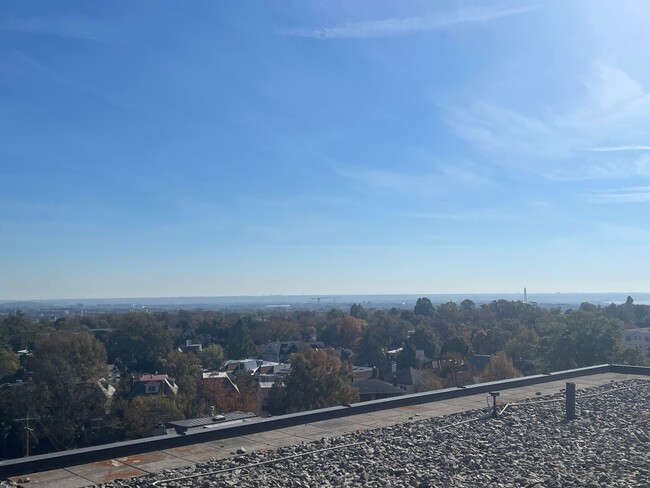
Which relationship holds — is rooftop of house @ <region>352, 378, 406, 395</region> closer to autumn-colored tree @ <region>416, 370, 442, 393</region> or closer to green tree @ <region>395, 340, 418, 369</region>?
autumn-colored tree @ <region>416, 370, 442, 393</region>

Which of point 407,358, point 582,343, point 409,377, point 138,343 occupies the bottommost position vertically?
point 409,377

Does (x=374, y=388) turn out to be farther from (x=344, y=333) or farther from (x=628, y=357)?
(x=344, y=333)

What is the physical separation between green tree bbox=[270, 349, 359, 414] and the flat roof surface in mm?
13073

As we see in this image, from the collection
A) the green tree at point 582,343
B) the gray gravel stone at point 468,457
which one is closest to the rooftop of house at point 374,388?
the green tree at point 582,343

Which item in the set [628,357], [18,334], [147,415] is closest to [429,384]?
[628,357]

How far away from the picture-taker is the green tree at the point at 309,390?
76.0 ft

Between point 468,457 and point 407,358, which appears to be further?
point 407,358

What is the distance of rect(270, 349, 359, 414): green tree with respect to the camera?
76.0 ft

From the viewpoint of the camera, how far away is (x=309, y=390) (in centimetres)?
2323

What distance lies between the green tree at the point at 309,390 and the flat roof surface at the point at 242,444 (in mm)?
13073

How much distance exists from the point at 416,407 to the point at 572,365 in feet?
61.7

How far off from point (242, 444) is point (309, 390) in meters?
16.3

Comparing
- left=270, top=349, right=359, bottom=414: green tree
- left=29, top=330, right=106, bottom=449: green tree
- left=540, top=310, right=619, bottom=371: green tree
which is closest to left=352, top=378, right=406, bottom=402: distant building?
left=270, top=349, right=359, bottom=414: green tree

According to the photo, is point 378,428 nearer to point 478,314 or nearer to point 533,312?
point 533,312
